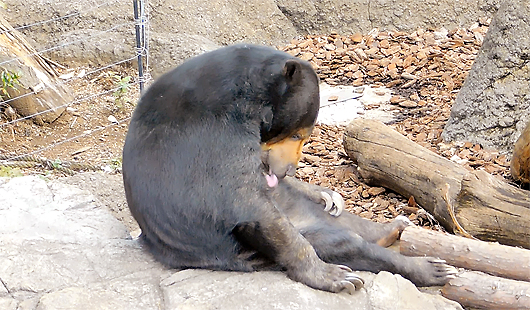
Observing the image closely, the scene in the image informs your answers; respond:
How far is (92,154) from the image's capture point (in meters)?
6.80

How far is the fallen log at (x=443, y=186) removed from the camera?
441 centimetres

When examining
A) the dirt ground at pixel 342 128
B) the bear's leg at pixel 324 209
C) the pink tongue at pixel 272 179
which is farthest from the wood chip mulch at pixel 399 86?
the pink tongue at pixel 272 179

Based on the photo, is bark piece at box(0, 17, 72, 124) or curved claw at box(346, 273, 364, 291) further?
bark piece at box(0, 17, 72, 124)

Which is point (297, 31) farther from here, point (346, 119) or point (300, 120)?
point (300, 120)

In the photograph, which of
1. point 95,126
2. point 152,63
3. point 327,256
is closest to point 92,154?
point 95,126

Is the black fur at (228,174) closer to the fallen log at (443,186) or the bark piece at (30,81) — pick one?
the fallen log at (443,186)

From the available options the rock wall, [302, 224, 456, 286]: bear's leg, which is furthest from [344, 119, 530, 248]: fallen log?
the rock wall

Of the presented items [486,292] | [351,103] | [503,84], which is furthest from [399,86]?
[486,292]

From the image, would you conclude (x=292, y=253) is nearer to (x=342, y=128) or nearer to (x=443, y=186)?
(x=443, y=186)

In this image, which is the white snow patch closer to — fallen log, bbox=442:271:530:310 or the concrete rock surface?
fallen log, bbox=442:271:530:310

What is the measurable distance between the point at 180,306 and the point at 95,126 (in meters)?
4.83

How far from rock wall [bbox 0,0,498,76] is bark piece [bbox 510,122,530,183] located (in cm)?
467

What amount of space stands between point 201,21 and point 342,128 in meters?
3.31

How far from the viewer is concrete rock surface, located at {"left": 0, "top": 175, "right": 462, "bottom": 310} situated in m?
2.95
